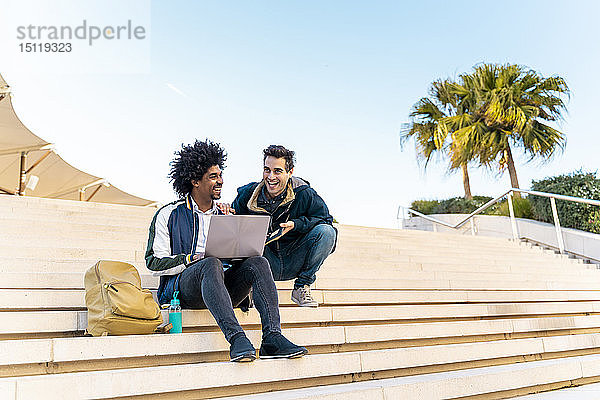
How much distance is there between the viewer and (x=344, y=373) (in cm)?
303

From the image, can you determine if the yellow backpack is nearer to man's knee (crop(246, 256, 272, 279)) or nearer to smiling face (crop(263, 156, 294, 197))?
man's knee (crop(246, 256, 272, 279))

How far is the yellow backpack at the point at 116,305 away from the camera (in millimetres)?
2645

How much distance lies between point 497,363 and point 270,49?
581 inches

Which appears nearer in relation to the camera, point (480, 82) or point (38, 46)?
point (38, 46)

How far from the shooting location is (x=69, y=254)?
13.6 feet

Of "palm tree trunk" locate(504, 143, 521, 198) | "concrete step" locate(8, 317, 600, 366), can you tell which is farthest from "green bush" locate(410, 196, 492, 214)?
"concrete step" locate(8, 317, 600, 366)

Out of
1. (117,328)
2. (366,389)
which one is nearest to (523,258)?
(366,389)

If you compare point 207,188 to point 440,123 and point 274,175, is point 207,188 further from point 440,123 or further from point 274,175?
point 440,123

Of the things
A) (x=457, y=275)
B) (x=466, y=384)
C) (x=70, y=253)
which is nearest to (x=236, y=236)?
(x=466, y=384)

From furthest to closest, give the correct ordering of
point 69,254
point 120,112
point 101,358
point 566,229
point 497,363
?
point 120,112 → point 566,229 → point 69,254 → point 497,363 → point 101,358

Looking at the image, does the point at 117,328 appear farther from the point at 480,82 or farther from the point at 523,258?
the point at 480,82

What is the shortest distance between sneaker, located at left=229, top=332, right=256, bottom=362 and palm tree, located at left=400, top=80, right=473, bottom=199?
1169 cm

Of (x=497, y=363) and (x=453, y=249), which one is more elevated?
(x=453, y=249)

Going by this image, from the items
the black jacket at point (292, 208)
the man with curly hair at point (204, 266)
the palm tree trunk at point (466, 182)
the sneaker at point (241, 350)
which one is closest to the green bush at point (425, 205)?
the palm tree trunk at point (466, 182)
